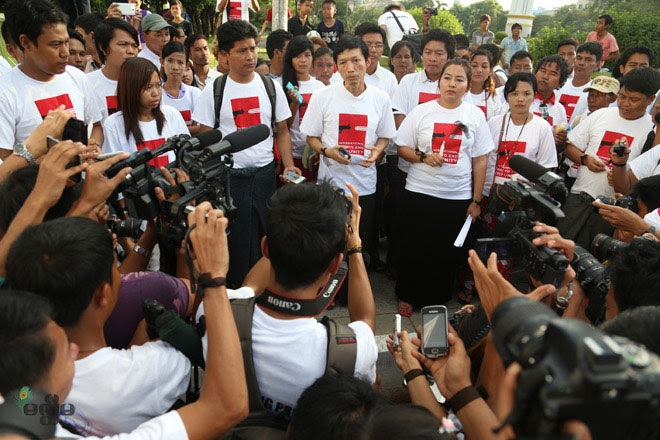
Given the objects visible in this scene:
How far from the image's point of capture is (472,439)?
1.48 metres

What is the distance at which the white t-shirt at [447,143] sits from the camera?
378cm

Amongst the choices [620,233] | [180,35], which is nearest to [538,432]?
[620,233]

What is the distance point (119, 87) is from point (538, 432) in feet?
11.7


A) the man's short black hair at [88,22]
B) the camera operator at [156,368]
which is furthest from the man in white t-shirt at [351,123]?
the man's short black hair at [88,22]

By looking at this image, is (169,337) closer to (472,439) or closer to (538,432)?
(472,439)

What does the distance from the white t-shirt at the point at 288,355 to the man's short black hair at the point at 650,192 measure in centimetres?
240

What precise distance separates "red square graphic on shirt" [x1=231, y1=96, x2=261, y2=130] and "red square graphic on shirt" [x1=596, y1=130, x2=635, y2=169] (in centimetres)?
304

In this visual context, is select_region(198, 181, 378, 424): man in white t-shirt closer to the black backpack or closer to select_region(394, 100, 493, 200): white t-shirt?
the black backpack

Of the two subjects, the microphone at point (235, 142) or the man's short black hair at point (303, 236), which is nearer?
the man's short black hair at point (303, 236)

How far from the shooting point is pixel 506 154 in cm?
410

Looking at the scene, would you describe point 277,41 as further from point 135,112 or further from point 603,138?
point 603,138

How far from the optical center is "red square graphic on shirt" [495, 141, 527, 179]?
4035 mm

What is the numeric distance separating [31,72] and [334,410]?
318 cm

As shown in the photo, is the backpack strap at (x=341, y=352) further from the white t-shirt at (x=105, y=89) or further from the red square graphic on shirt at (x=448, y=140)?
the white t-shirt at (x=105, y=89)
